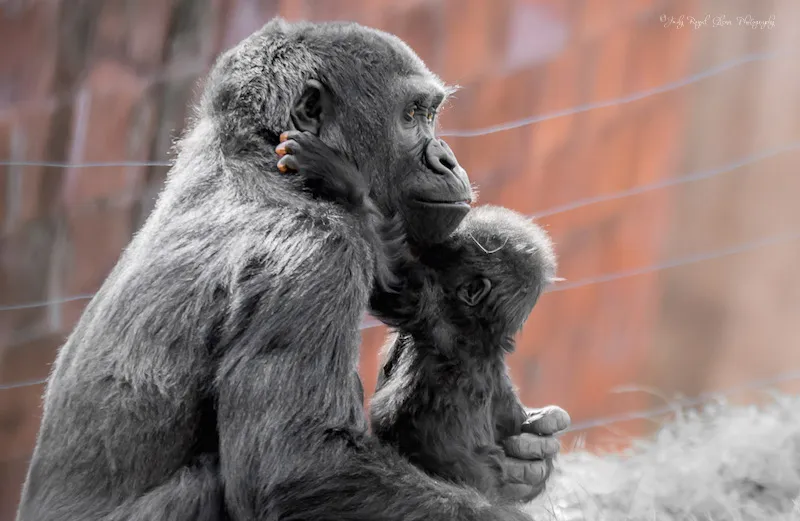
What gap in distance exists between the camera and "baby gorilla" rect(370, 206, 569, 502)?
11.5ft

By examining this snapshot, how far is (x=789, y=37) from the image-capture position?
6820mm

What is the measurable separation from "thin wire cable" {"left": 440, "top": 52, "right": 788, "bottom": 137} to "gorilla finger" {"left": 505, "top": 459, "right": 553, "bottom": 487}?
236 cm

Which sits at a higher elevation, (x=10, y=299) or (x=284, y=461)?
(x=10, y=299)

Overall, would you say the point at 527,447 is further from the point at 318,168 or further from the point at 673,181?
the point at 673,181

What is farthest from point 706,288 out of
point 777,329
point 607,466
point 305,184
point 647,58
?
point 305,184

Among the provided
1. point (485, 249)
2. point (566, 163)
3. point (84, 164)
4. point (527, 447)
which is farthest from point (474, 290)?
point (566, 163)

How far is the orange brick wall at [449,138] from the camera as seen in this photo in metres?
4.86

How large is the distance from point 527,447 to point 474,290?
64 centimetres

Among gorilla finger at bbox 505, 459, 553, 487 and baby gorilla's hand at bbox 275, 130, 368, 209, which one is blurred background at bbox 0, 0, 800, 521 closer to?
baby gorilla's hand at bbox 275, 130, 368, 209

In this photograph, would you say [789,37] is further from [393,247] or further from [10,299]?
[10,299]

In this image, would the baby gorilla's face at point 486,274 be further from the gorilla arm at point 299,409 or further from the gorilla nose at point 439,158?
the gorilla arm at point 299,409

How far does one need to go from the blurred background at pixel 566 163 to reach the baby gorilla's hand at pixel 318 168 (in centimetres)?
150

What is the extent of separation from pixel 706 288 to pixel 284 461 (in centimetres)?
487

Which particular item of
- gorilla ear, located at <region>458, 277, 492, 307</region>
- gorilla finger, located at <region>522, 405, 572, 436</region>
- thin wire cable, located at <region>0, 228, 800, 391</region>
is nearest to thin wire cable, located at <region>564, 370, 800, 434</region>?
thin wire cable, located at <region>0, 228, 800, 391</region>
